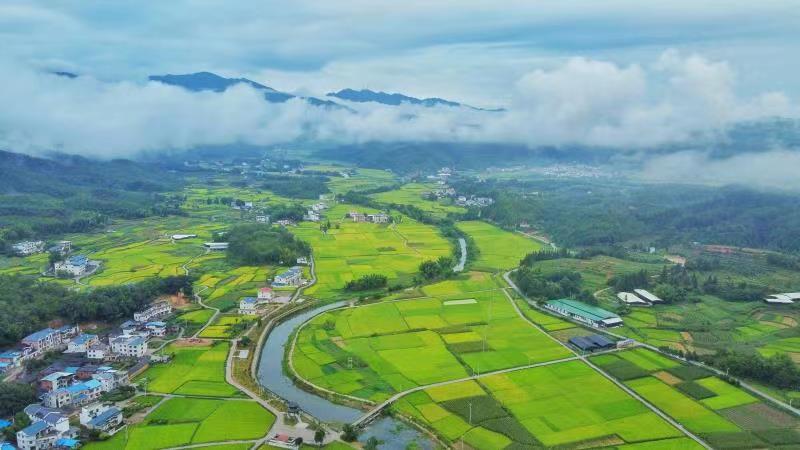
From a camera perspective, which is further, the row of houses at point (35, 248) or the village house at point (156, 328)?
the row of houses at point (35, 248)

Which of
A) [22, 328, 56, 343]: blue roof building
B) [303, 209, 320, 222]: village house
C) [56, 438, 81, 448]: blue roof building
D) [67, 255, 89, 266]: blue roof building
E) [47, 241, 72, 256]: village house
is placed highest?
[303, 209, 320, 222]: village house

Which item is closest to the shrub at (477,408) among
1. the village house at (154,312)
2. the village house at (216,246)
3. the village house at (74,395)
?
the village house at (74,395)

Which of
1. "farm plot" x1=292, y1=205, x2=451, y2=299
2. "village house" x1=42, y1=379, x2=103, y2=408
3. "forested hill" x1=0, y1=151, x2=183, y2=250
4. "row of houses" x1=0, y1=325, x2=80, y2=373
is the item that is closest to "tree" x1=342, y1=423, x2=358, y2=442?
"village house" x1=42, y1=379, x2=103, y2=408

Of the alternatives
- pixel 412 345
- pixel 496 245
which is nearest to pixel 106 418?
pixel 412 345

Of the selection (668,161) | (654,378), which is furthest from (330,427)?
(668,161)

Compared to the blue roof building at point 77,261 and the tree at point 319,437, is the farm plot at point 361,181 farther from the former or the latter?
the tree at point 319,437

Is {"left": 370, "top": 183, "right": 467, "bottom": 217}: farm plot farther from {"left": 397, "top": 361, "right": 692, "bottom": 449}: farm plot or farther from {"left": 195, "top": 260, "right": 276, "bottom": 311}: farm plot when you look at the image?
{"left": 397, "top": 361, "right": 692, "bottom": 449}: farm plot
